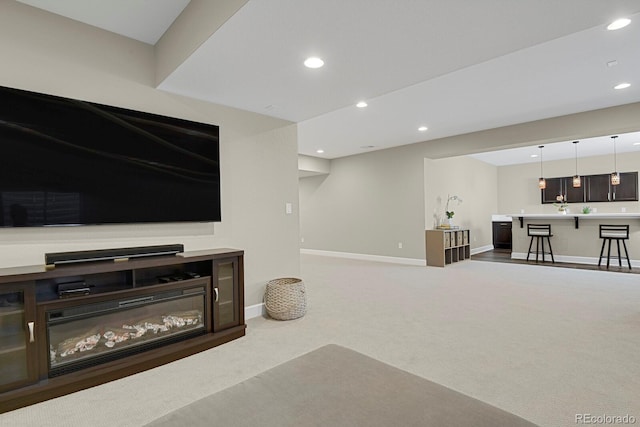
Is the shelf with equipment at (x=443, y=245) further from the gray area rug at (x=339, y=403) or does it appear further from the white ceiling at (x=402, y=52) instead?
the gray area rug at (x=339, y=403)

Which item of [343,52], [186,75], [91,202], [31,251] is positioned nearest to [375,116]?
[343,52]

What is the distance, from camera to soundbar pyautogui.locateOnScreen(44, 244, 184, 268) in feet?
6.89

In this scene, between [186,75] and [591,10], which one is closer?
[591,10]

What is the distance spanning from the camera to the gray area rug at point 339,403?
3.05ft

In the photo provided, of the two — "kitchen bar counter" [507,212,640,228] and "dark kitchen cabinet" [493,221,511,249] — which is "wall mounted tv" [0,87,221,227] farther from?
"dark kitchen cabinet" [493,221,511,249]

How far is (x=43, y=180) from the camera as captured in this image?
2205mm

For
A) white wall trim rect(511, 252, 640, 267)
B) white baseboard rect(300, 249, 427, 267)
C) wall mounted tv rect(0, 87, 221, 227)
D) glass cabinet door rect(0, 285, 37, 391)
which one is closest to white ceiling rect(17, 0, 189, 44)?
wall mounted tv rect(0, 87, 221, 227)

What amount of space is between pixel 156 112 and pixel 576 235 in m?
8.07

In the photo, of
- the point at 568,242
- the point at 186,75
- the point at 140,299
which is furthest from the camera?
the point at 568,242

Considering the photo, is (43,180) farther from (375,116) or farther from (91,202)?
(375,116)

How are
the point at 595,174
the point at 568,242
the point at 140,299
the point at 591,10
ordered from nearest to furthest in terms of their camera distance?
the point at 591,10 → the point at 140,299 → the point at 568,242 → the point at 595,174

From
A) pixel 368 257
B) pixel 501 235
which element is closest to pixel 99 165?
pixel 368 257

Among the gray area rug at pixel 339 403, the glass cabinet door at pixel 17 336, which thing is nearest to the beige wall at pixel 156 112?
the glass cabinet door at pixel 17 336

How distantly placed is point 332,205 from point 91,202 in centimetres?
618
